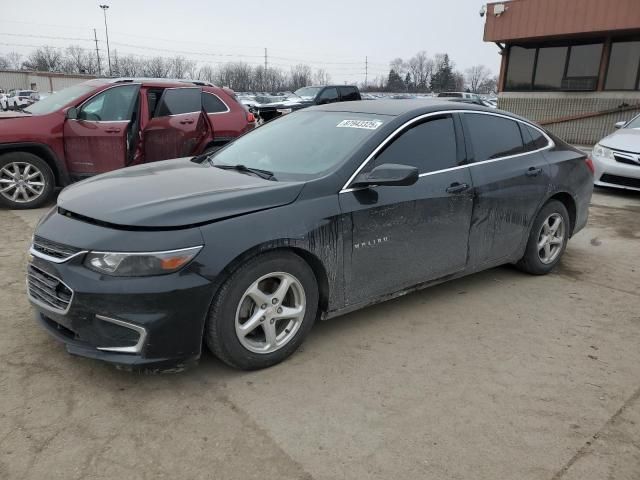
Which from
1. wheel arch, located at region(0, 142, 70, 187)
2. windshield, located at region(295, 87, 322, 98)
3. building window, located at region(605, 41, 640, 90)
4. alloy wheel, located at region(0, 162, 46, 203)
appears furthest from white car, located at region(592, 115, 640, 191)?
windshield, located at region(295, 87, 322, 98)

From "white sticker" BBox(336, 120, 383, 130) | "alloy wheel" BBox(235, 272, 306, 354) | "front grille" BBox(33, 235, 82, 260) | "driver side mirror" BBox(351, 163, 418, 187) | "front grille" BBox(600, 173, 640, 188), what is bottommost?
"front grille" BBox(600, 173, 640, 188)

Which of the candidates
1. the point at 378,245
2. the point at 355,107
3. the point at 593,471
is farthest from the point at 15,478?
the point at 355,107

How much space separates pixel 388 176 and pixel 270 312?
3.58 feet

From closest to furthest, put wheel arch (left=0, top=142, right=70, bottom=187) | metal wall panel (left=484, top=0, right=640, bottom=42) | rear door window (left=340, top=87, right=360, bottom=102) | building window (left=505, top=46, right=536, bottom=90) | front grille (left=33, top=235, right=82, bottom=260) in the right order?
front grille (left=33, top=235, right=82, bottom=260) < wheel arch (left=0, top=142, right=70, bottom=187) < metal wall panel (left=484, top=0, right=640, bottom=42) < building window (left=505, top=46, right=536, bottom=90) < rear door window (left=340, top=87, right=360, bottom=102)

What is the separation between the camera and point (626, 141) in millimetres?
8656

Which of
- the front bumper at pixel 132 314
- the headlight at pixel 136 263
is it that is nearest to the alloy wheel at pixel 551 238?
the front bumper at pixel 132 314

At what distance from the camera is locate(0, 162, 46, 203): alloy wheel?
674cm

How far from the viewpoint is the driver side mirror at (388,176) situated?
10.6 ft

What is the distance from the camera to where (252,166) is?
3719 millimetres

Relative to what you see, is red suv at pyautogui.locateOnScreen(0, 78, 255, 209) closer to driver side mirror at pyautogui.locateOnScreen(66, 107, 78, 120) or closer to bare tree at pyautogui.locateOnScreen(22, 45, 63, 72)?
driver side mirror at pyautogui.locateOnScreen(66, 107, 78, 120)

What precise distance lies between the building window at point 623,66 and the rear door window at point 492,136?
15031mm

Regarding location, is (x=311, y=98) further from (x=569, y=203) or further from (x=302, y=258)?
(x=302, y=258)

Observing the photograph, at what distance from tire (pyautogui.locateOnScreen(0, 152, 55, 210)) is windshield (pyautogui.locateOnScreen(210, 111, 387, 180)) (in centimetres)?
385

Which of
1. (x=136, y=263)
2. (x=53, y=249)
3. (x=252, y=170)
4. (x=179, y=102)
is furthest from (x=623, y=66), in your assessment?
(x=53, y=249)
